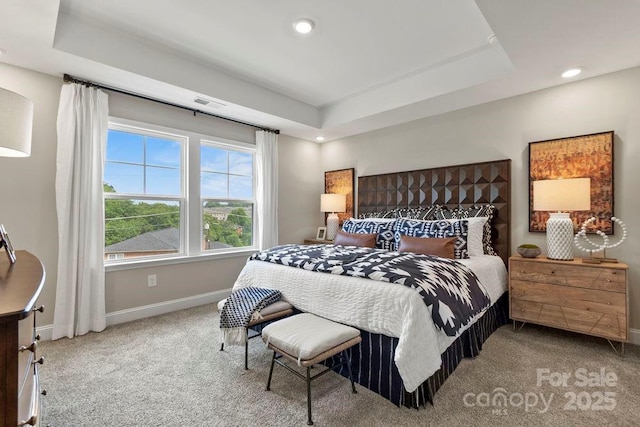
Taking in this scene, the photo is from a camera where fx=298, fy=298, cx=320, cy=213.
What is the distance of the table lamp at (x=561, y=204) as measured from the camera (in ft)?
8.32

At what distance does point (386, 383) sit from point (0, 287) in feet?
6.14

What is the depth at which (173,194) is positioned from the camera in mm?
3674

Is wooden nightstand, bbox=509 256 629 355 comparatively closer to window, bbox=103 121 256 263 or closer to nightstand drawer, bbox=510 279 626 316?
nightstand drawer, bbox=510 279 626 316

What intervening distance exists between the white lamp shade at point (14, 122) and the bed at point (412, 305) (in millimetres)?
1814

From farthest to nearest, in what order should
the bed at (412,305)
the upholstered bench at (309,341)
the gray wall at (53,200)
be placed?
the gray wall at (53,200) < the bed at (412,305) < the upholstered bench at (309,341)

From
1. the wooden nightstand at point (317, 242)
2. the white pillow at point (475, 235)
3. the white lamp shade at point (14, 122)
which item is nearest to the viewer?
the white lamp shade at point (14, 122)

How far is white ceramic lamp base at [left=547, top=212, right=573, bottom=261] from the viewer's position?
2654 millimetres

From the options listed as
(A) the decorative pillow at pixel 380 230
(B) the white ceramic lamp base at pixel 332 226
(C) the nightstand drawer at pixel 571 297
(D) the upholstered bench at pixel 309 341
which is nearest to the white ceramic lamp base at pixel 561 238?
(C) the nightstand drawer at pixel 571 297

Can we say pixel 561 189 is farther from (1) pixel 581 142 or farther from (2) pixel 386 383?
(2) pixel 386 383

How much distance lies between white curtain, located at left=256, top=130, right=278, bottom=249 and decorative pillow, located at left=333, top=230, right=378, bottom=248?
1225 mm

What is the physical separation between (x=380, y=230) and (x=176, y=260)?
249 centimetres

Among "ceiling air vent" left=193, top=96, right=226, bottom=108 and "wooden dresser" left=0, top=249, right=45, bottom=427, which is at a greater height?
"ceiling air vent" left=193, top=96, right=226, bottom=108

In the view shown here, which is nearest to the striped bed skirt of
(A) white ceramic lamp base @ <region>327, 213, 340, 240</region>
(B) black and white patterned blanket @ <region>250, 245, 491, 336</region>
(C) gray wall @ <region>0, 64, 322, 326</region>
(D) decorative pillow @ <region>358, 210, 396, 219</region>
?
(B) black and white patterned blanket @ <region>250, 245, 491, 336</region>

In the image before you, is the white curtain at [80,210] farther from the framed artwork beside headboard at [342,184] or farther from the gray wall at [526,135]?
the gray wall at [526,135]
